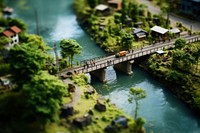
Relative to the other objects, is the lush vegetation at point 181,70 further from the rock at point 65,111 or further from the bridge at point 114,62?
the rock at point 65,111

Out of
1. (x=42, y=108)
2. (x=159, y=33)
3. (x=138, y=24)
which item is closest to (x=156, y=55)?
(x=159, y=33)

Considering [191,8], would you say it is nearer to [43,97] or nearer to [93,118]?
[93,118]

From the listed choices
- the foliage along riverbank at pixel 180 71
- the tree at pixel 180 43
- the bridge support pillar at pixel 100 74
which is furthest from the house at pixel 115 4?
the bridge support pillar at pixel 100 74

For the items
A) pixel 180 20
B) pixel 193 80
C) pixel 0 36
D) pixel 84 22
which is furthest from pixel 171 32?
pixel 0 36

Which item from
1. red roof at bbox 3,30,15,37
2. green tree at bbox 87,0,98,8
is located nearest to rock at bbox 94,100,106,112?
red roof at bbox 3,30,15,37

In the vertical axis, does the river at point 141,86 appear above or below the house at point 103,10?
below
